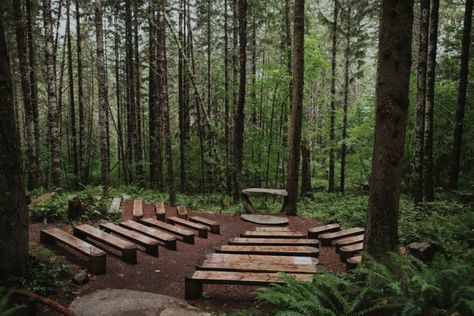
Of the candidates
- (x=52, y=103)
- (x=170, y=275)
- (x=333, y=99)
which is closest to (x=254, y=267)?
(x=170, y=275)

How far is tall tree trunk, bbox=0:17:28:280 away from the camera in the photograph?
4262mm

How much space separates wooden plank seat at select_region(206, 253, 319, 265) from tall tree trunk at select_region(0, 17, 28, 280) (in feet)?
9.21

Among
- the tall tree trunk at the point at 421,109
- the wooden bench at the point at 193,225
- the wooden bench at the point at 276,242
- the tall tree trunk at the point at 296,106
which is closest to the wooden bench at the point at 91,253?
the wooden bench at the point at 276,242

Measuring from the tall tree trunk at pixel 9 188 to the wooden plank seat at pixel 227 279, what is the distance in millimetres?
2240

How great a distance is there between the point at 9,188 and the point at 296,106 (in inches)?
331

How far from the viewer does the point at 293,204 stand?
37.0 ft

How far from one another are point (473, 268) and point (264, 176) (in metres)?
17.7

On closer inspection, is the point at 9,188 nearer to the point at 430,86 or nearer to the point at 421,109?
the point at 421,109

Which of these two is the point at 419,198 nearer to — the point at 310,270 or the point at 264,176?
the point at 310,270

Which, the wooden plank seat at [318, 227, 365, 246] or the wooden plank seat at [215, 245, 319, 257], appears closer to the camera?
the wooden plank seat at [215, 245, 319, 257]

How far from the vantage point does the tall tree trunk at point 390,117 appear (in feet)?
13.0

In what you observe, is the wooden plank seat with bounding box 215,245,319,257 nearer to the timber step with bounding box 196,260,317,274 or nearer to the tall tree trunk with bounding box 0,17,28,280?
the timber step with bounding box 196,260,317,274

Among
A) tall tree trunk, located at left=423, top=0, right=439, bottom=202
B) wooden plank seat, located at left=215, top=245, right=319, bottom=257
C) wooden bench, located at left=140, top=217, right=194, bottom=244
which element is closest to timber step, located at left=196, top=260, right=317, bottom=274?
wooden plank seat, located at left=215, top=245, right=319, bottom=257

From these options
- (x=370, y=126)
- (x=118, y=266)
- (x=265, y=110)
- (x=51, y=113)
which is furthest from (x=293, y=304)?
(x=265, y=110)
